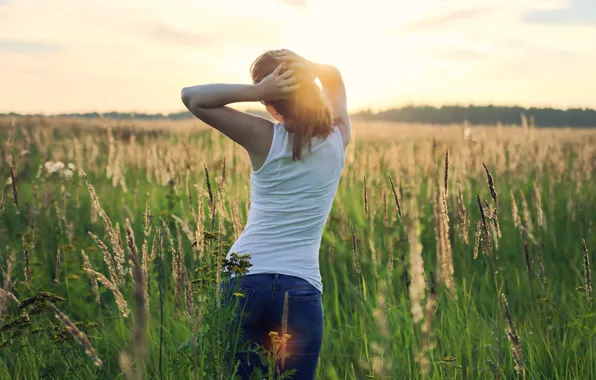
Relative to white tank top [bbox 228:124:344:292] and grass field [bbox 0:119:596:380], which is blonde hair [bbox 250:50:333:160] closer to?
white tank top [bbox 228:124:344:292]

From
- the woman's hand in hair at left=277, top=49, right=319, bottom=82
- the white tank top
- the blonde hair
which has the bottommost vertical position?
the white tank top

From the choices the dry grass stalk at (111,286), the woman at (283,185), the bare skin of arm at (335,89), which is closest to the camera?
the dry grass stalk at (111,286)

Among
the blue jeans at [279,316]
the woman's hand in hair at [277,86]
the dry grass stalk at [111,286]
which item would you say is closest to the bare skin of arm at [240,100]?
the woman's hand in hair at [277,86]

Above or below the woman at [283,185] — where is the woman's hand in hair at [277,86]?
above

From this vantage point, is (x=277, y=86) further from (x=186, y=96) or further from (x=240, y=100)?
(x=186, y=96)

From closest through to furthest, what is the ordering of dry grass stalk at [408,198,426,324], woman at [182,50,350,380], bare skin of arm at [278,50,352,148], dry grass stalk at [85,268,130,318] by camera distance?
dry grass stalk at [408,198,426,324]
dry grass stalk at [85,268,130,318]
woman at [182,50,350,380]
bare skin of arm at [278,50,352,148]

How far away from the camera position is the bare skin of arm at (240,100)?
7.58 ft

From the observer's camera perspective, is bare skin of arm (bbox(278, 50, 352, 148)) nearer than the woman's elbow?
No

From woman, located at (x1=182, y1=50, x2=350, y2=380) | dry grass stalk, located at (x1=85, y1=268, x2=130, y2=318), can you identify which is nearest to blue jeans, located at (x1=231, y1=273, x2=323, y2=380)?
woman, located at (x1=182, y1=50, x2=350, y2=380)

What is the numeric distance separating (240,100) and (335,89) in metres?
0.72

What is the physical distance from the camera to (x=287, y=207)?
2.46 m

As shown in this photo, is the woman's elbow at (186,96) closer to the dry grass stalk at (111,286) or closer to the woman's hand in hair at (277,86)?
the woman's hand in hair at (277,86)

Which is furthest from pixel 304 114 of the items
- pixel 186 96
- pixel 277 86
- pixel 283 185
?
pixel 186 96

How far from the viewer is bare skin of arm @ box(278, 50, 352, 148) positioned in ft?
8.29
